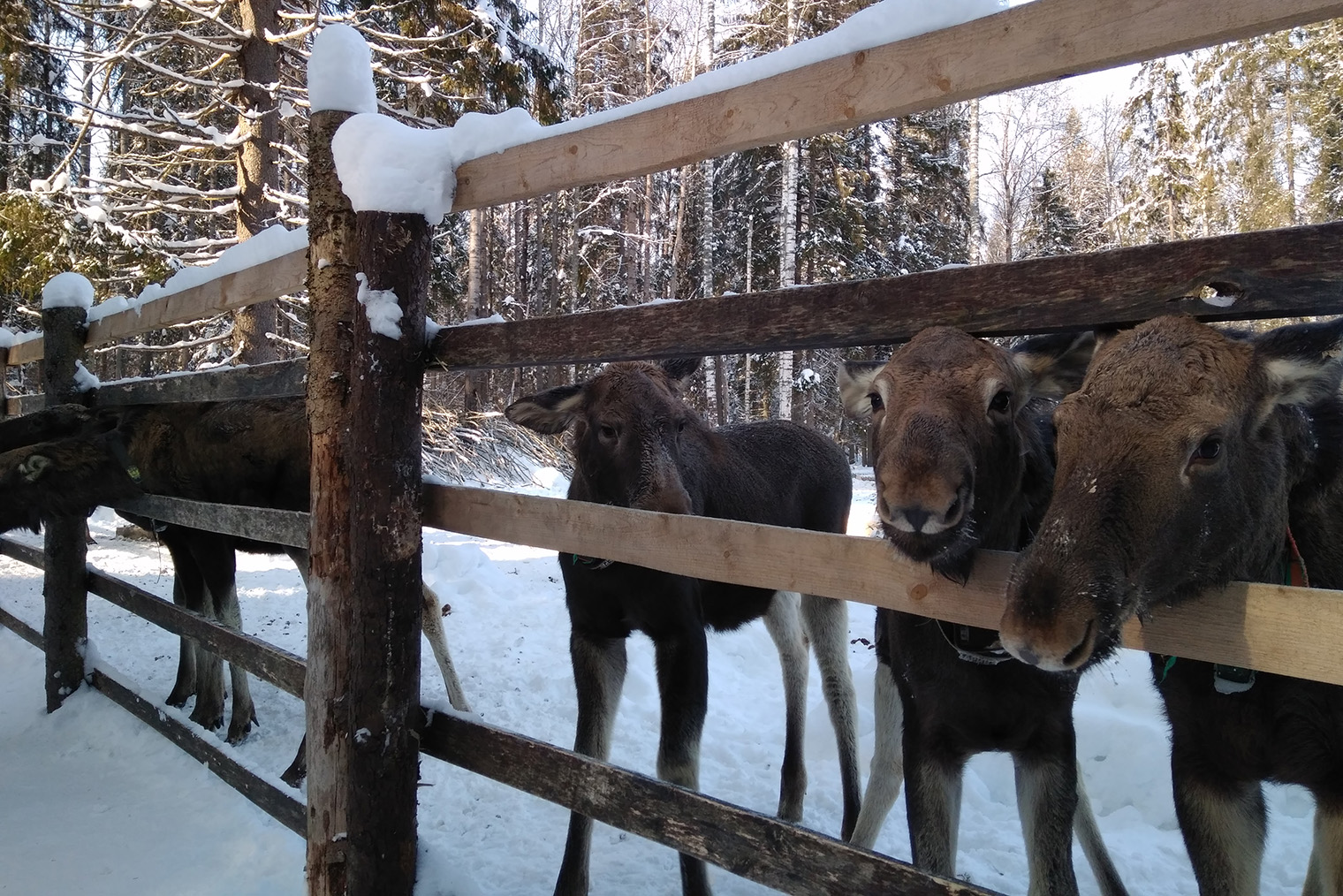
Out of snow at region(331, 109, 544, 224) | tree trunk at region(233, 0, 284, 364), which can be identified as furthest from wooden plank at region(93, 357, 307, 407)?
tree trunk at region(233, 0, 284, 364)

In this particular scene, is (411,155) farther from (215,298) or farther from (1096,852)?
(1096,852)

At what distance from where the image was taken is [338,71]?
2.82 metres

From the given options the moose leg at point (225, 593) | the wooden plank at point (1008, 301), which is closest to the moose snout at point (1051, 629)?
the wooden plank at point (1008, 301)

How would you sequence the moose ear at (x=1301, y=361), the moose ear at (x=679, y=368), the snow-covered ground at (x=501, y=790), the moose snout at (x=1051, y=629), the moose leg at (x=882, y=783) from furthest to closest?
the moose ear at (x=679, y=368) < the moose leg at (x=882, y=783) < the snow-covered ground at (x=501, y=790) < the moose ear at (x=1301, y=361) < the moose snout at (x=1051, y=629)

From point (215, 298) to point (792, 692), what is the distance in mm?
4051

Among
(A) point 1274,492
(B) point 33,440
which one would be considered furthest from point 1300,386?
(B) point 33,440

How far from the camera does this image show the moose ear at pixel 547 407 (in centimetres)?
370

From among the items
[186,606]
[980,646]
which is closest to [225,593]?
[186,606]

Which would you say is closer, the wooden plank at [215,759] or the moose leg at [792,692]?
the wooden plank at [215,759]

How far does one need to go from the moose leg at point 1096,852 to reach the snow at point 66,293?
271 inches

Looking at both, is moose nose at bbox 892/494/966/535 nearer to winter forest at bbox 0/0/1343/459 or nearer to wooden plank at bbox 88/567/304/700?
wooden plank at bbox 88/567/304/700

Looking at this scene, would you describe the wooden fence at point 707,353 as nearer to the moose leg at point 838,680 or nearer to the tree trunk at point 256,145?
the moose leg at point 838,680

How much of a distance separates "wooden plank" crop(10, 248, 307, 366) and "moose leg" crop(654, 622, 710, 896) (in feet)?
7.53

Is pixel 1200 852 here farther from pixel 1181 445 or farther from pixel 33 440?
pixel 33 440
